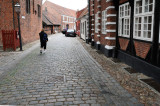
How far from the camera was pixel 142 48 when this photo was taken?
24.3ft

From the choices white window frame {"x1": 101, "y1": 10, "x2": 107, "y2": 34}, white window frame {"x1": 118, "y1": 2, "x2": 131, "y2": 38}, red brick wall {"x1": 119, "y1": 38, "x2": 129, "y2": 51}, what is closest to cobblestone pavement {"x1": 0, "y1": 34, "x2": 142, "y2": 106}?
red brick wall {"x1": 119, "y1": 38, "x2": 129, "y2": 51}

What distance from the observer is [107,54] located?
1130 centimetres

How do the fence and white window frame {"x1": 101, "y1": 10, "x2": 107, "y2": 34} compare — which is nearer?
white window frame {"x1": 101, "y1": 10, "x2": 107, "y2": 34}

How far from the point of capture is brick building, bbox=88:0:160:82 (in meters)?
6.39

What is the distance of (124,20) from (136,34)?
1.76 metres

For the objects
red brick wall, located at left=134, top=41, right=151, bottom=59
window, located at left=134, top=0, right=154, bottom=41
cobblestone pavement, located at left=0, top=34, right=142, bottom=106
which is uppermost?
window, located at left=134, top=0, right=154, bottom=41

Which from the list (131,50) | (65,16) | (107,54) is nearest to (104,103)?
(131,50)

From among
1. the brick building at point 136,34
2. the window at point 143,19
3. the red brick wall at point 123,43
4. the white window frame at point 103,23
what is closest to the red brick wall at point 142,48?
the brick building at point 136,34

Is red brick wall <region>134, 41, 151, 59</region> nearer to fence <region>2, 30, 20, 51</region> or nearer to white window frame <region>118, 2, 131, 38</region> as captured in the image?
white window frame <region>118, 2, 131, 38</region>

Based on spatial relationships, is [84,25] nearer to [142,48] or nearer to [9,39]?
[9,39]

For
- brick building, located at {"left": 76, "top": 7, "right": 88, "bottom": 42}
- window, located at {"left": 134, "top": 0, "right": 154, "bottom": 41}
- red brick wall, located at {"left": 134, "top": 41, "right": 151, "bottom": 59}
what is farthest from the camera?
brick building, located at {"left": 76, "top": 7, "right": 88, "bottom": 42}

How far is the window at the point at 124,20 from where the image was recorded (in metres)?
9.20

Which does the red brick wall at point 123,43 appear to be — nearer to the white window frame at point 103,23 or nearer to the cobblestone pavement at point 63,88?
the cobblestone pavement at point 63,88

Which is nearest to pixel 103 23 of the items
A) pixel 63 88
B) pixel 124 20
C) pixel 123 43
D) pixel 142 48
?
pixel 124 20
